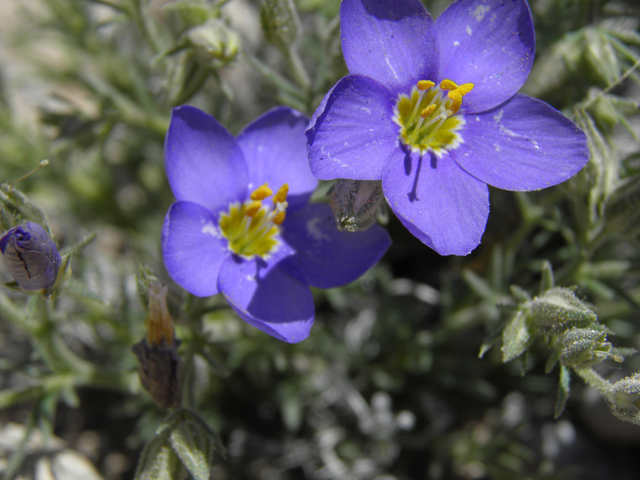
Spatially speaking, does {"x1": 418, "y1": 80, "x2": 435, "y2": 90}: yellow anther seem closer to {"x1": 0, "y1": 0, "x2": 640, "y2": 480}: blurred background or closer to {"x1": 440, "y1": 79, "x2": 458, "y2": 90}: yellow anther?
{"x1": 440, "y1": 79, "x2": 458, "y2": 90}: yellow anther

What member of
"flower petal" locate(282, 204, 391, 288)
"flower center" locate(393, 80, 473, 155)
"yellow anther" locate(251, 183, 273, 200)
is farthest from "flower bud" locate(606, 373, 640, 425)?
"yellow anther" locate(251, 183, 273, 200)

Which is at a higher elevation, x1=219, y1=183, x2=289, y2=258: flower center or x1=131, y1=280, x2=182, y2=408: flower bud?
x1=219, y1=183, x2=289, y2=258: flower center

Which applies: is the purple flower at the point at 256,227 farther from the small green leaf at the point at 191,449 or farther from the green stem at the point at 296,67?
the small green leaf at the point at 191,449

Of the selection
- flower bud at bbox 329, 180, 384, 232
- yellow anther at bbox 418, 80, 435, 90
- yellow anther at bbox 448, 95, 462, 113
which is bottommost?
flower bud at bbox 329, 180, 384, 232

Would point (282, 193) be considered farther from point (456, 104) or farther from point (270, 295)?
point (456, 104)

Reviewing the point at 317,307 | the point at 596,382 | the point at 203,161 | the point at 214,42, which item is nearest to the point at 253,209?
the point at 203,161

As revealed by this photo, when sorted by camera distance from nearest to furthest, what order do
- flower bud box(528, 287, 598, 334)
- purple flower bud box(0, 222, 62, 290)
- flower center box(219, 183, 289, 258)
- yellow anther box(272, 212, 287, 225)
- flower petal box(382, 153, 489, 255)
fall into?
purple flower bud box(0, 222, 62, 290), flower petal box(382, 153, 489, 255), flower bud box(528, 287, 598, 334), yellow anther box(272, 212, 287, 225), flower center box(219, 183, 289, 258)

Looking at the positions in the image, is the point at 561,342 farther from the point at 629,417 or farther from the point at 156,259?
the point at 156,259
